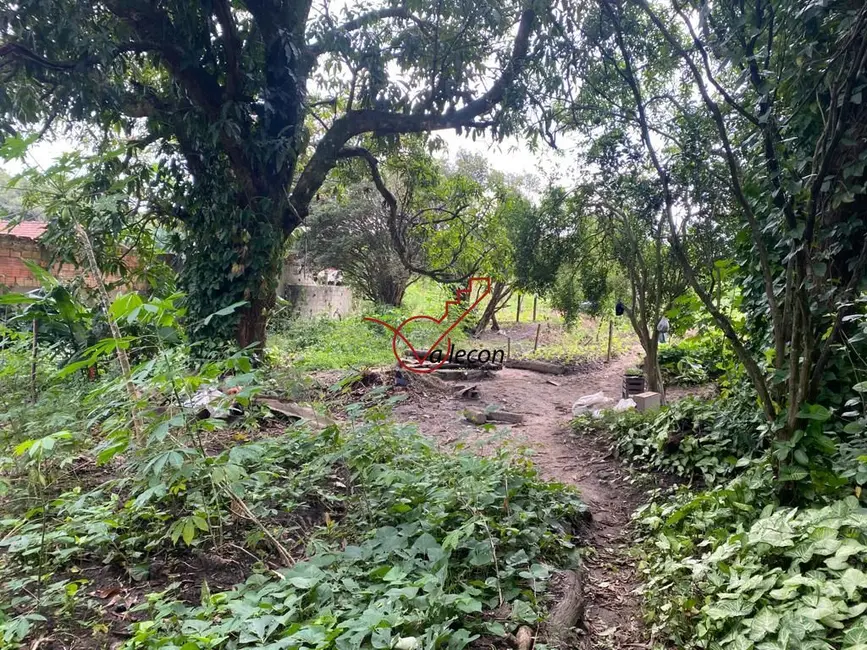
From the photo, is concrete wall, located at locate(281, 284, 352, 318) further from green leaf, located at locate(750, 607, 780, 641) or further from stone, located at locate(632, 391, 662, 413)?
green leaf, located at locate(750, 607, 780, 641)

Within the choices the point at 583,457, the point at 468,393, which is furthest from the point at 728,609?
the point at 468,393

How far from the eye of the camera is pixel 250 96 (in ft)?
17.0

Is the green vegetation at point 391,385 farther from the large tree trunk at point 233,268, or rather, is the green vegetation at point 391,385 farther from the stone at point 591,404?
the stone at point 591,404

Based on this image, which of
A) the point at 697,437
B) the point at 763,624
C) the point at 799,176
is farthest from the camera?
the point at 697,437

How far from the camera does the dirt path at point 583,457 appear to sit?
2182mm

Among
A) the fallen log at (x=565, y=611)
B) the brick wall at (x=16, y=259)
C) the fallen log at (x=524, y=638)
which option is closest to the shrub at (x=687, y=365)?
the fallen log at (x=565, y=611)

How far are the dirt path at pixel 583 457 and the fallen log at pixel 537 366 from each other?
1.00 ft

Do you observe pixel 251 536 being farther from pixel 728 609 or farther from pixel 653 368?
pixel 653 368

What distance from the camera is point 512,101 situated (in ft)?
17.3

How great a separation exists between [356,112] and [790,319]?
4966mm

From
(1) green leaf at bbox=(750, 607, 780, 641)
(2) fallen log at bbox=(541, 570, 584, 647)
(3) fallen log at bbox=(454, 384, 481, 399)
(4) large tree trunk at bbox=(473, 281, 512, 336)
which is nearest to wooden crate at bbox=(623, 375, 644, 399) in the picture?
(3) fallen log at bbox=(454, 384, 481, 399)

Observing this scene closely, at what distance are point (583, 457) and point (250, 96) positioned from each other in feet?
15.9

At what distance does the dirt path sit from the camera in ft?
7.16

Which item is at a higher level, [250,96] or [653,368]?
[250,96]
